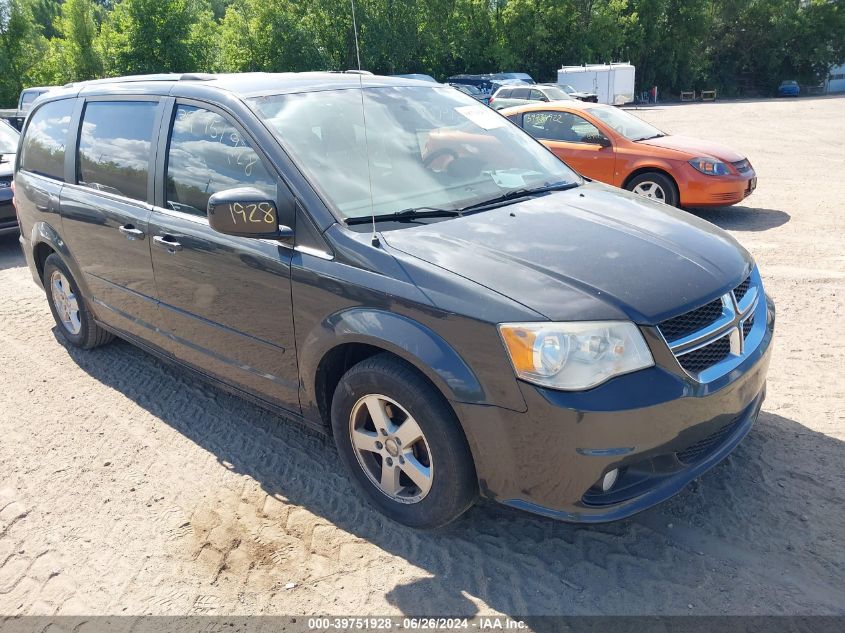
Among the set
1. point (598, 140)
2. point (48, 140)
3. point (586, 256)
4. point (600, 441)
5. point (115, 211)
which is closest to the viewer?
point (600, 441)

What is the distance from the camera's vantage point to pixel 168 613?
9.17ft

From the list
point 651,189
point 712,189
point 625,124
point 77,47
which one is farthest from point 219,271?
point 77,47

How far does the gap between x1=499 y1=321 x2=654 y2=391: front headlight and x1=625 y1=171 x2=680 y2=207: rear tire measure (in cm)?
699

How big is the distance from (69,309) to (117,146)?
1668 mm

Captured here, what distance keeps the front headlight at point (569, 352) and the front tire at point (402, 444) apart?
0.41m

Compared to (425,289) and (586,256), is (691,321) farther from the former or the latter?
(425,289)

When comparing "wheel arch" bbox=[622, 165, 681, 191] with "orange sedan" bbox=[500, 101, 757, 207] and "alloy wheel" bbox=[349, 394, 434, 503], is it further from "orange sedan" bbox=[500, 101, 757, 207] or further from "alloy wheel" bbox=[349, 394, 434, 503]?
"alloy wheel" bbox=[349, 394, 434, 503]

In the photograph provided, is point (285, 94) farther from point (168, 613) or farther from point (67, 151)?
point (168, 613)

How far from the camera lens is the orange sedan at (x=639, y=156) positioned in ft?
29.4

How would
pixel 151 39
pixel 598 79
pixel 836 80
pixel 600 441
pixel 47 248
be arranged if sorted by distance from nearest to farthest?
pixel 600 441 < pixel 47 248 < pixel 151 39 < pixel 598 79 < pixel 836 80

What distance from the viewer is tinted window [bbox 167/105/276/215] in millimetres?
3428

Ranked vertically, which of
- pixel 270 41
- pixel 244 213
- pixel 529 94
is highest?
pixel 270 41

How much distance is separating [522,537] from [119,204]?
296 centimetres

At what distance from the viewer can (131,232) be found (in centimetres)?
408
